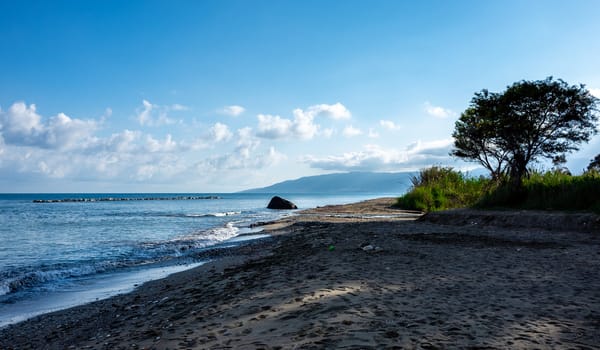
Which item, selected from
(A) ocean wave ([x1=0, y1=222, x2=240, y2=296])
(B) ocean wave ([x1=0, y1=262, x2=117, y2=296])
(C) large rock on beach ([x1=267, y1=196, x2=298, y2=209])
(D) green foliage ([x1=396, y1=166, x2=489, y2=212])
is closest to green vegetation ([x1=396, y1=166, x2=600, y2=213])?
(D) green foliage ([x1=396, y1=166, x2=489, y2=212])

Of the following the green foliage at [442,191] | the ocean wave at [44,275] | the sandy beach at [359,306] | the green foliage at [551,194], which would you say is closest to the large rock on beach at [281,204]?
the green foliage at [442,191]

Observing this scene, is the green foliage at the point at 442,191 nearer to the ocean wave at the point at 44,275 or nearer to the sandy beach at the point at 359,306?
the sandy beach at the point at 359,306

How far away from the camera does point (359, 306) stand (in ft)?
15.3

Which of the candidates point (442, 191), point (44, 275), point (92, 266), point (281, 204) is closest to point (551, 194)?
point (442, 191)

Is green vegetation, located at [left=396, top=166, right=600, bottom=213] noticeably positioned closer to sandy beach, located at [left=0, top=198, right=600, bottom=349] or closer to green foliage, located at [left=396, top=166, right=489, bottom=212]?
green foliage, located at [left=396, top=166, right=489, bottom=212]

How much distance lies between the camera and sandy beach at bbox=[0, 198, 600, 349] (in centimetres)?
377

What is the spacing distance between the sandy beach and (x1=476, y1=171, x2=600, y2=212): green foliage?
8993mm

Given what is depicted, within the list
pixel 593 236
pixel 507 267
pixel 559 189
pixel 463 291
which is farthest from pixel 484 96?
pixel 463 291

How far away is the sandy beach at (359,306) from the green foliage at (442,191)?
20.9 metres

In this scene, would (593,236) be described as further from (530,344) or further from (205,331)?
(205,331)

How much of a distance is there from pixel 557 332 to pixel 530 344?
21.8 inches

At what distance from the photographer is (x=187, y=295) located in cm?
677

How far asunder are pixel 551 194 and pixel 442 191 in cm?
1345

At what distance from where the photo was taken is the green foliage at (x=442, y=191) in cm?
2977
